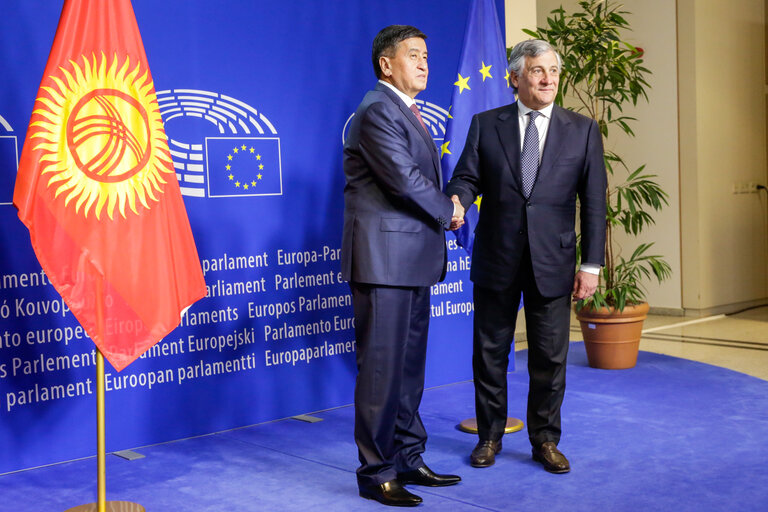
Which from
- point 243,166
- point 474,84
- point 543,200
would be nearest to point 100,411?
point 243,166

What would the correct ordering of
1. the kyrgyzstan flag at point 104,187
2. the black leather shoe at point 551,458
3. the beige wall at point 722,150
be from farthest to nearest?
the beige wall at point 722,150
the black leather shoe at point 551,458
the kyrgyzstan flag at point 104,187

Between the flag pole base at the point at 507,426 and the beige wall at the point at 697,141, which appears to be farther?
the beige wall at the point at 697,141

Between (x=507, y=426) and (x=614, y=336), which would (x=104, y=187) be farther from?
(x=614, y=336)

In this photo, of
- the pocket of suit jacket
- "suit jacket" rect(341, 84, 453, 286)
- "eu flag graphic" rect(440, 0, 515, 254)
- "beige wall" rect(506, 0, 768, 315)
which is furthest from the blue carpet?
"beige wall" rect(506, 0, 768, 315)

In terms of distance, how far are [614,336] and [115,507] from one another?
11.2 feet

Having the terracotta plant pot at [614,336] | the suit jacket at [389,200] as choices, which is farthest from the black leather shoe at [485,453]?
the terracotta plant pot at [614,336]

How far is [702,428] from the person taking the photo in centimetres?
395

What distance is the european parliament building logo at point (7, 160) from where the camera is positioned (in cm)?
357

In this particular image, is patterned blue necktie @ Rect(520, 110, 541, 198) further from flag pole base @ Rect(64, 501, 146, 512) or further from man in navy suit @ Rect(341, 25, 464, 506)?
flag pole base @ Rect(64, 501, 146, 512)

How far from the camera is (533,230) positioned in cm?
335

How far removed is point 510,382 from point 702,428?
1404 mm

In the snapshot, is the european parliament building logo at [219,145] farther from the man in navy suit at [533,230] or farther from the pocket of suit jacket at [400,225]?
the pocket of suit jacket at [400,225]

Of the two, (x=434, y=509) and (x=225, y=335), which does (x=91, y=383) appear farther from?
(x=434, y=509)

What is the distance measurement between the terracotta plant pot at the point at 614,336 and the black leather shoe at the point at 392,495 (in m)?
2.75
